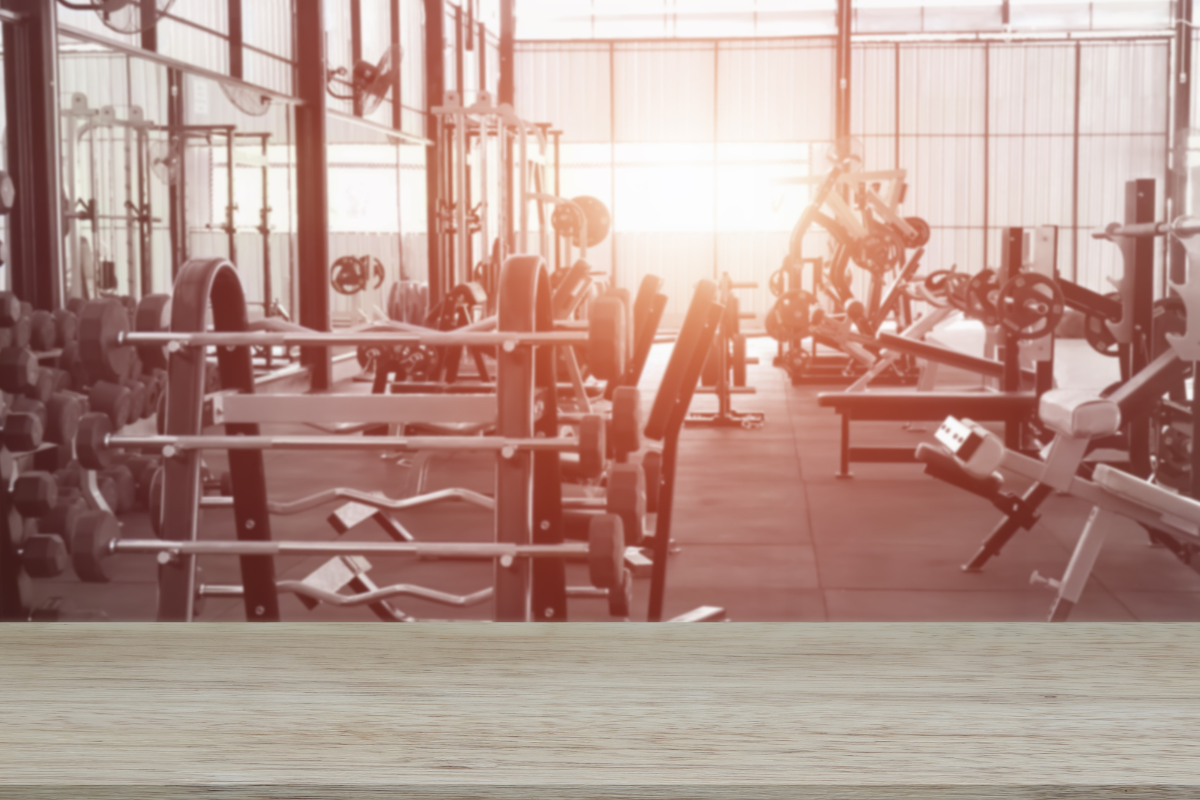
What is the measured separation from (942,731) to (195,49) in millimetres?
7208

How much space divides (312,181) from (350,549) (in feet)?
21.3

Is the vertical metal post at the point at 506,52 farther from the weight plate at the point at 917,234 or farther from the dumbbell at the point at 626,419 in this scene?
the dumbbell at the point at 626,419

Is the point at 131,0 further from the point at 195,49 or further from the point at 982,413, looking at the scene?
the point at 195,49

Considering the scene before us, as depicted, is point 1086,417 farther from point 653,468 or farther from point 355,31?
point 355,31

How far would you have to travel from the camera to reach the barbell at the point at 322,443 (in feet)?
7.00

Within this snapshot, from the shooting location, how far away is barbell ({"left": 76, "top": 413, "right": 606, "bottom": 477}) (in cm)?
213

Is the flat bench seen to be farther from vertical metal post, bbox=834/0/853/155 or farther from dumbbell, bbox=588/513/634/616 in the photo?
vertical metal post, bbox=834/0/853/155

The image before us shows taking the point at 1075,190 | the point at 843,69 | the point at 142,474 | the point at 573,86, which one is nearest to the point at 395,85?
the point at 843,69

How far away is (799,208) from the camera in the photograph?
1581cm

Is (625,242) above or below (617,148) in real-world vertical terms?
below

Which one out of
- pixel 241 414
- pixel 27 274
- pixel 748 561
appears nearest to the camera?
pixel 241 414

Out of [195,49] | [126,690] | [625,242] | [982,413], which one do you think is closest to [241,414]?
[126,690]

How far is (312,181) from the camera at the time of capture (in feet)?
27.5

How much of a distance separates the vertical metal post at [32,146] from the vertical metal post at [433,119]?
6.10 metres
